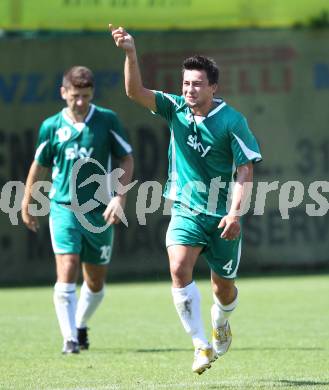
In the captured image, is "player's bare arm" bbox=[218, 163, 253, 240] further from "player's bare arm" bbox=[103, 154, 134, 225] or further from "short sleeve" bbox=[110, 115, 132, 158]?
"short sleeve" bbox=[110, 115, 132, 158]

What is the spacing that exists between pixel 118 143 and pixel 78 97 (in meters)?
0.56

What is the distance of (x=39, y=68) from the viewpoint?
17188 mm

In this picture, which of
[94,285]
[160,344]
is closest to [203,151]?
[94,285]

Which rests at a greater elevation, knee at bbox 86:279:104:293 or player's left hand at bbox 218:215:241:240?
player's left hand at bbox 218:215:241:240

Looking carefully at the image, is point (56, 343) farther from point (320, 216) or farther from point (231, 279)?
point (320, 216)

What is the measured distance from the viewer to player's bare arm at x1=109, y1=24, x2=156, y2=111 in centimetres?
774

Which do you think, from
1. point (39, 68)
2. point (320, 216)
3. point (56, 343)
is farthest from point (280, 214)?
point (56, 343)

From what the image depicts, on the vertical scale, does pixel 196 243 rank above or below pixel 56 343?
above

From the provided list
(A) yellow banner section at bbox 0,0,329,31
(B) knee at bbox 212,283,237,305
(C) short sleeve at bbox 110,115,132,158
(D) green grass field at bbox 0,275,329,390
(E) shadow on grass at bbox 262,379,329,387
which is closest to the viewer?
(E) shadow on grass at bbox 262,379,329,387

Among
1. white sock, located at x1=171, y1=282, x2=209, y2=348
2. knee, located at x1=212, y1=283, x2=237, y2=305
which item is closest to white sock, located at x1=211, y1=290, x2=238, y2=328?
knee, located at x1=212, y1=283, x2=237, y2=305

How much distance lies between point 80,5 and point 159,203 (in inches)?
128

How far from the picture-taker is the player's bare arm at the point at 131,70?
7738mm

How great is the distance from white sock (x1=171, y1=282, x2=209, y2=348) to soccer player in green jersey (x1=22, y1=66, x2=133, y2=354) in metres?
2.01

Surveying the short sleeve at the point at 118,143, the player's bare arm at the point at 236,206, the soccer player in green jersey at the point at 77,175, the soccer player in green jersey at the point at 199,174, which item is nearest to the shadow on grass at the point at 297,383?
the soccer player in green jersey at the point at 199,174
